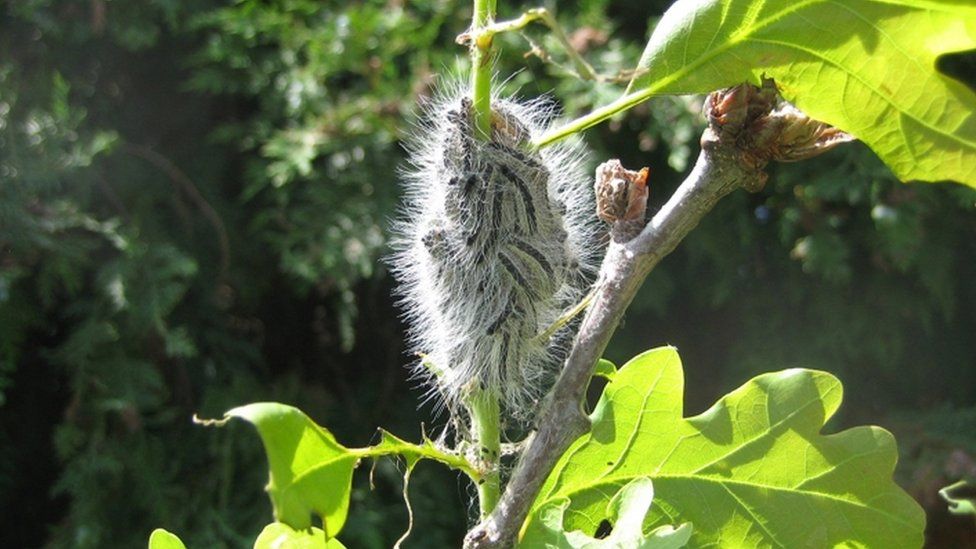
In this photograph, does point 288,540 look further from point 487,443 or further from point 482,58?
point 482,58

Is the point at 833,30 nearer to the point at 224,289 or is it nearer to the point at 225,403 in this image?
the point at 225,403

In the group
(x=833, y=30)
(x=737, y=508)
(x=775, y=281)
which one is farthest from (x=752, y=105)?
(x=775, y=281)

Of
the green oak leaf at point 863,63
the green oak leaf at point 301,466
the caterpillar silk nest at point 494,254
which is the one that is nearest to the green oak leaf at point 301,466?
the green oak leaf at point 301,466

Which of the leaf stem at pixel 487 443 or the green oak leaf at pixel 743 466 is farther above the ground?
the leaf stem at pixel 487 443

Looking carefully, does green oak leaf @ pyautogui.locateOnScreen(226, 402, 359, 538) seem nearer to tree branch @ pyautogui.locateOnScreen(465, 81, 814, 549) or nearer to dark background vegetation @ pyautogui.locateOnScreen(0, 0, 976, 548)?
tree branch @ pyautogui.locateOnScreen(465, 81, 814, 549)

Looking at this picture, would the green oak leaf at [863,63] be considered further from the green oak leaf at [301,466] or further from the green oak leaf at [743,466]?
the green oak leaf at [301,466]
